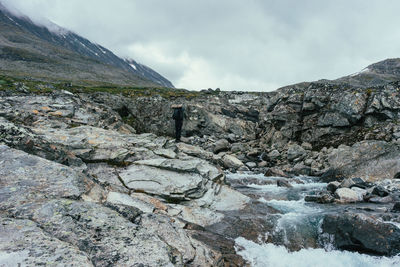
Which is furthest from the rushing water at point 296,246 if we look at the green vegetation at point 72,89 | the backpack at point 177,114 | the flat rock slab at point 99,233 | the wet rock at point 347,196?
the green vegetation at point 72,89

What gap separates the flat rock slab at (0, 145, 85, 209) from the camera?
6536 millimetres

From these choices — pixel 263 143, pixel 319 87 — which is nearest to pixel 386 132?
pixel 319 87

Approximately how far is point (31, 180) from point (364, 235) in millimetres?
10886

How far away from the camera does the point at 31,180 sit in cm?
738

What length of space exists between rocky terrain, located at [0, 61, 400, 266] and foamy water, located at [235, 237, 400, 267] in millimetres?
317

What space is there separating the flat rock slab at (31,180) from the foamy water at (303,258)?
5892mm

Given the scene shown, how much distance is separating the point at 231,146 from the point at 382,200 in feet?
76.2

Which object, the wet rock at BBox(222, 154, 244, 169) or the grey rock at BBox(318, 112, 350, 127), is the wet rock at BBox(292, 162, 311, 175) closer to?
the wet rock at BBox(222, 154, 244, 169)

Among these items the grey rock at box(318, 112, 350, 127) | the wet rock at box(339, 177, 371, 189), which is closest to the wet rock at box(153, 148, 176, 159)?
the wet rock at box(339, 177, 371, 189)

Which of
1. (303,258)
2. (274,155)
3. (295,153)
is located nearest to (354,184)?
(303,258)

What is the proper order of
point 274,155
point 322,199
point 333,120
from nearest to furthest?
point 322,199
point 274,155
point 333,120

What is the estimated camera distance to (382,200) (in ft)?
45.5

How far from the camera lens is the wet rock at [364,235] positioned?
27.6 ft

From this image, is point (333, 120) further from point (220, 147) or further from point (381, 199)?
point (381, 199)
